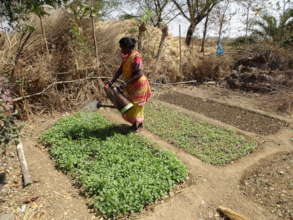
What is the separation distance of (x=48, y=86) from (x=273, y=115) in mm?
4673

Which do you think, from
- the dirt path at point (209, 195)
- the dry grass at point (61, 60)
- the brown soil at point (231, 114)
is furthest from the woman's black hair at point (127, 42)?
the brown soil at point (231, 114)

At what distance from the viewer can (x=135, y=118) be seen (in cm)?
368

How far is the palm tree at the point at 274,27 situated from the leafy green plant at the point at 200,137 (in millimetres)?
5901

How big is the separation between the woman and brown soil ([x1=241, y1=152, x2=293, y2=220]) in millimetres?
1776

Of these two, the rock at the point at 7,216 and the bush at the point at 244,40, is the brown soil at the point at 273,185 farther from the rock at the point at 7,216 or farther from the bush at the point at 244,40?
the bush at the point at 244,40

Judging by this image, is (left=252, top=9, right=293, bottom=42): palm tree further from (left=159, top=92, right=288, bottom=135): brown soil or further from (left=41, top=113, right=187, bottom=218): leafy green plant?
(left=41, top=113, right=187, bottom=218): leafy green plant

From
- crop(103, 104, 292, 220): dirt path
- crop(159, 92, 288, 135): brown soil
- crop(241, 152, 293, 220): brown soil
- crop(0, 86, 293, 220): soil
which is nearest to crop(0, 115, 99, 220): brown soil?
crop(0, 86, 293, 220): soil

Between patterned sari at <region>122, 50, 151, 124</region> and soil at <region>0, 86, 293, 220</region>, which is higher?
patterned sari at <region>122, 50, 151, 124</region>

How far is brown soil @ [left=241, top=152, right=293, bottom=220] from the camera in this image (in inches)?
92.1

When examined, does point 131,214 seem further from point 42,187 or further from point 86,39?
point 86,39

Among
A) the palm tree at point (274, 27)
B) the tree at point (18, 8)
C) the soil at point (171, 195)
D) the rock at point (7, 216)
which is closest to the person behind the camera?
the rock at point (7, 216)

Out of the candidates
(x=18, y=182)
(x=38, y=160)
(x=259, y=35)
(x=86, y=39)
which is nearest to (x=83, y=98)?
(x=86, y=39)

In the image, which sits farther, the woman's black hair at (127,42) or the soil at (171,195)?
the woman's black hair at (127,42)

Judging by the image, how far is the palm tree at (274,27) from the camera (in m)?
8.33
